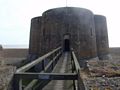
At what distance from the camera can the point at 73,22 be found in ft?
57.3

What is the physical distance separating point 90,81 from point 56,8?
55.3 ft

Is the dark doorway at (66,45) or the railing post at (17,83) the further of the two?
the dark doorway at (66,45)

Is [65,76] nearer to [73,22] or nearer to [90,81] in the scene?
[90,81]

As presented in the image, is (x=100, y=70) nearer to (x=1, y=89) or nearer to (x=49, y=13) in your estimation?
(x=1, y=89)

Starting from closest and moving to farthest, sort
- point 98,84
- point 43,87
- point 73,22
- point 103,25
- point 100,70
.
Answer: point 98,84 < point 100,70 < point 43,87 < point 73,22 < point 103,25

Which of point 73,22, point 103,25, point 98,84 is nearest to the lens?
point 98,84

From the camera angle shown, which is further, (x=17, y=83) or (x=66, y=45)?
(x=66, y=45)

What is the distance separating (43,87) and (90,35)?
46.9ft

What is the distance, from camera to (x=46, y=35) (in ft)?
60.3

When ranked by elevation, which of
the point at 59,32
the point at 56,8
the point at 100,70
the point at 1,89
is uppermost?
the point at 56,8

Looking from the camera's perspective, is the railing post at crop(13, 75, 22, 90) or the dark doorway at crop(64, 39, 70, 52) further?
the dark doorway at crop(64, 39, 70, 52)

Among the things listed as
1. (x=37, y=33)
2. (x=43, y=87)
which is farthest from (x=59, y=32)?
(x=43, y=87)

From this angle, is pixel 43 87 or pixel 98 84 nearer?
pixel 98 84

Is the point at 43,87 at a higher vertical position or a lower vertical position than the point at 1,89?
lower
